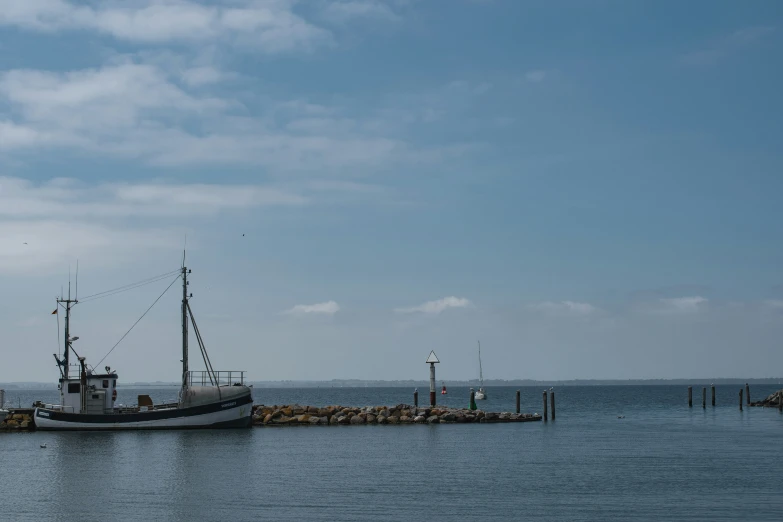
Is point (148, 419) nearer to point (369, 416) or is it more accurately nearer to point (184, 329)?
point (184, 329)

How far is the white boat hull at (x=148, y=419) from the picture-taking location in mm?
61469

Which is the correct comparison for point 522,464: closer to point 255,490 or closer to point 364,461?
Answer: point 364,461

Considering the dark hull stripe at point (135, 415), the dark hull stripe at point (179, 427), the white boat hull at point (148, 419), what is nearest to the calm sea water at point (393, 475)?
the dark hull stripe at point (179, 427)

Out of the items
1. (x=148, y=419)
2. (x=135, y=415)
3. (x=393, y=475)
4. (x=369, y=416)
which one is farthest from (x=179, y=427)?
(x=393, y=475)

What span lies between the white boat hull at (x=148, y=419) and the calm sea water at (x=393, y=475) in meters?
0.75

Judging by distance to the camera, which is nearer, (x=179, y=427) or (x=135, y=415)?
(x=135, y=415)

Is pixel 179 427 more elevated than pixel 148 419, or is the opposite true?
pixel 148 419

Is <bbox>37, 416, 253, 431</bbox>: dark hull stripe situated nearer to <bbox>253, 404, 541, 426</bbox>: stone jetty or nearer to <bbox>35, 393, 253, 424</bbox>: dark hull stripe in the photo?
<bbox>35, 393, 253, 424</bbox>: dark hull stripe

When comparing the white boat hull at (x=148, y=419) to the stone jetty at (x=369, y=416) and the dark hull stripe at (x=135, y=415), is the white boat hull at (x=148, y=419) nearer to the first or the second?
the dark hull stripe at (x=135, y=415)

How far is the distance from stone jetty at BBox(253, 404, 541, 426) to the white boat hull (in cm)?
715

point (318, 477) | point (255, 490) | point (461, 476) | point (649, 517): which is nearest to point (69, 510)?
point (255, 490)

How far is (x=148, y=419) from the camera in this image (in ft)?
203

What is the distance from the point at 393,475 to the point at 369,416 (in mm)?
33144

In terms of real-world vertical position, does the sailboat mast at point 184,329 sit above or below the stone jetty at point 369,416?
above
